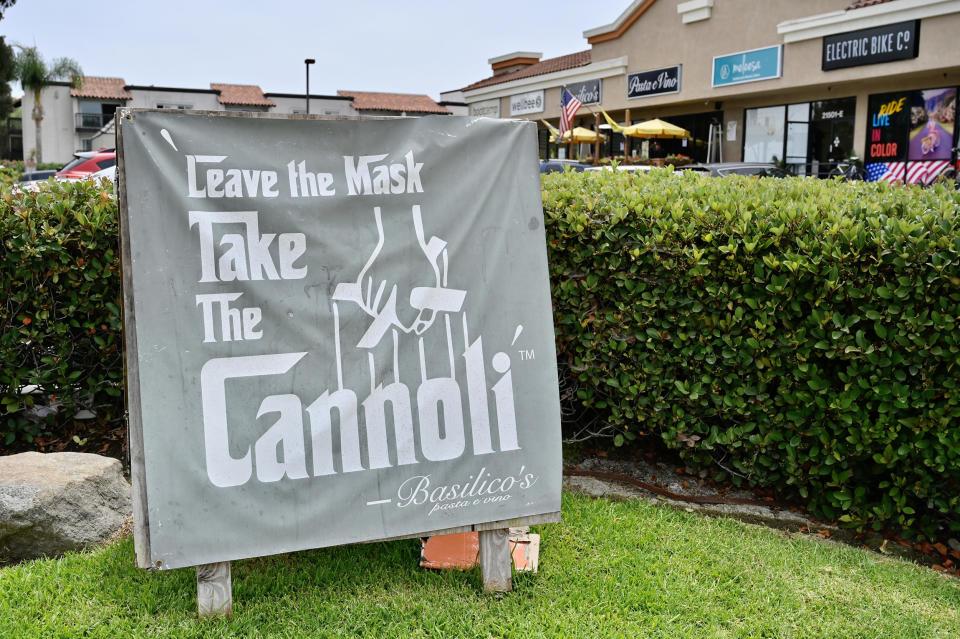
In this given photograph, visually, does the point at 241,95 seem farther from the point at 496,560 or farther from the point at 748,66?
the point at 496,560

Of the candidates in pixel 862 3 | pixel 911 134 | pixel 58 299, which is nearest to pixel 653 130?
pixel 862 3

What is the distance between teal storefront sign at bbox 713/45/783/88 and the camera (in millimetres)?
22078

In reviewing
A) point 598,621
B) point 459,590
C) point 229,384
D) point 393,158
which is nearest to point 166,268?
point 229,384

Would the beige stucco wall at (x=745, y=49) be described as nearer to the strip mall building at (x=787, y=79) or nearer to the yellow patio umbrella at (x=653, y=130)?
the strip mall building at (x=787, y=79)

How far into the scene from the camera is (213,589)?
9.42 ft

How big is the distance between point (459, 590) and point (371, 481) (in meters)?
0.58

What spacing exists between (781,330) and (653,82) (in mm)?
24726

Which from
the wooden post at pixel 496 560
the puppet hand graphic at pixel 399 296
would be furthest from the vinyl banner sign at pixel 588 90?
the wooden post at pixel 496 560

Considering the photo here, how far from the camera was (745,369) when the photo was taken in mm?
3900

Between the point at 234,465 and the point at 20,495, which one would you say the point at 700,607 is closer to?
the point at 234,465

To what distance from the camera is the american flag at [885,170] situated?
64.8 feet

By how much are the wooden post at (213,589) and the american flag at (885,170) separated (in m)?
20.2

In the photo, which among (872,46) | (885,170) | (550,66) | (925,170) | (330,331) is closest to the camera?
(330,331)

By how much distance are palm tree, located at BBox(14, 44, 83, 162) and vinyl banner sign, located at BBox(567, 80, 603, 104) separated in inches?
1556
